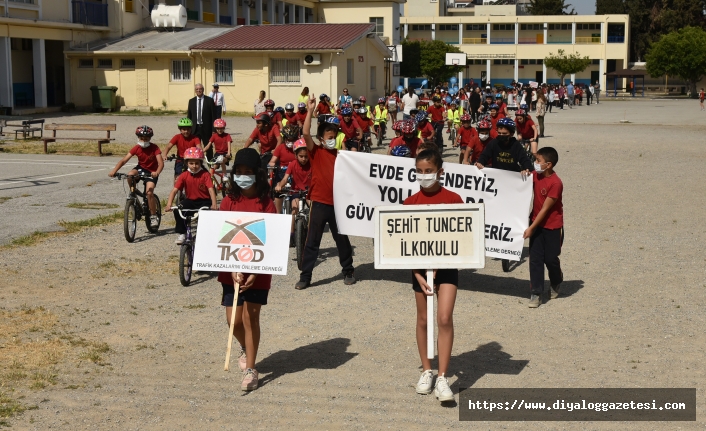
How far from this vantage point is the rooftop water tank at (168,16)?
50.2 meters

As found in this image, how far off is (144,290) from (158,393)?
11.9 ft

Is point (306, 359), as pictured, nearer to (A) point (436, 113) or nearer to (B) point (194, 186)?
(B) point (194, 186)

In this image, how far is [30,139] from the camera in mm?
31031

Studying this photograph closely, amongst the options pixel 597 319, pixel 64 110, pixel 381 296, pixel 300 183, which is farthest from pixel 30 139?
pixel 597 319

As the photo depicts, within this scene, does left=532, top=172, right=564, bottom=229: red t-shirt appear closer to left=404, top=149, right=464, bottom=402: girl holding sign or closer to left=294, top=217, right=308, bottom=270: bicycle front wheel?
left=294, top=217, right=308, bottom=270: bicycle front wheel

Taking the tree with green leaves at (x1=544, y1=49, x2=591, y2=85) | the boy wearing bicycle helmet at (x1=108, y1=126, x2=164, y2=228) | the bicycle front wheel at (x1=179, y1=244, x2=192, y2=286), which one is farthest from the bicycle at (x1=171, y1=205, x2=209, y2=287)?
the tree with green leaves at (x1=544, y1=49, x2=591, y2=85)

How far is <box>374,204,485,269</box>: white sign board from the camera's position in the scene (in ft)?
22.0

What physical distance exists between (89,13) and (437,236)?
1770 inches

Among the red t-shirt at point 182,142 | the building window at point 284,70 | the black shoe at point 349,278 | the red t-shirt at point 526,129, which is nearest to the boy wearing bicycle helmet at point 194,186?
the black shoe at point 349,278

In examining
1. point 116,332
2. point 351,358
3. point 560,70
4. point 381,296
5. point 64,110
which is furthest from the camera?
point 560,70

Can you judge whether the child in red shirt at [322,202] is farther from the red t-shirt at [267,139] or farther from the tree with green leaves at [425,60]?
the tree with green leaves at [425,60]

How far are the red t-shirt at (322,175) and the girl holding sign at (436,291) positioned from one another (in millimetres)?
3872

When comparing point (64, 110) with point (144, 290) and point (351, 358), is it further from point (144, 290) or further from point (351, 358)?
point (351, 358)

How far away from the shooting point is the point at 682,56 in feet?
277
